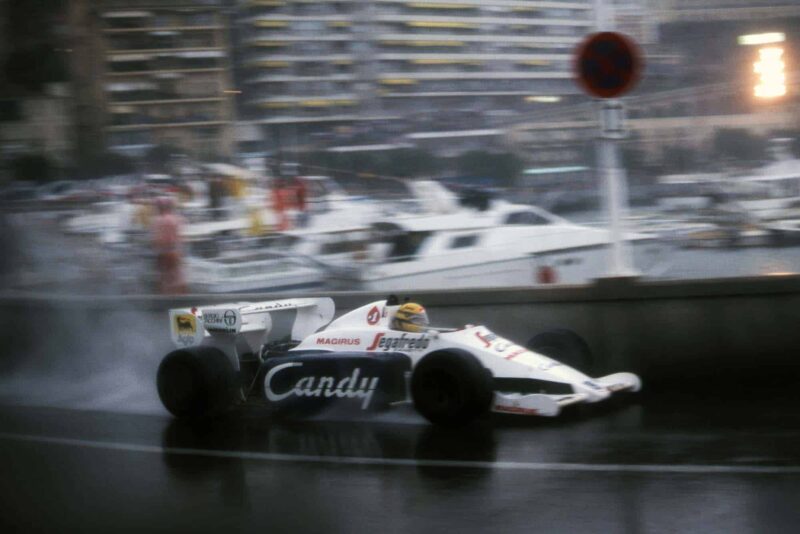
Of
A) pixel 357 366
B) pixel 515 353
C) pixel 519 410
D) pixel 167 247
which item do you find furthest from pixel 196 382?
pixel 167 247

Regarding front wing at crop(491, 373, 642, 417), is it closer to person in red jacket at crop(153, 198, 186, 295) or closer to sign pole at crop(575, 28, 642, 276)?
sign pole at crop(575, 28, 642, 276)

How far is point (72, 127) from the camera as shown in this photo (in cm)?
1516

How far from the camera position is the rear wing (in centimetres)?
976

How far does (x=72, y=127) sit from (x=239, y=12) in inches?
125

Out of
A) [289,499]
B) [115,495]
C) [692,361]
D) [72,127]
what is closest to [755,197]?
[692,361]

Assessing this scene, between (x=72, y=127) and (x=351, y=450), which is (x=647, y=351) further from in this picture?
(x=72, y=127)

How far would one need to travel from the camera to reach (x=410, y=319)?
8.84 metres

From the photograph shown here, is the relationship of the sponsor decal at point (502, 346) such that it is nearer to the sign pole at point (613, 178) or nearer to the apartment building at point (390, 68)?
the sign pole at point (613, 178)

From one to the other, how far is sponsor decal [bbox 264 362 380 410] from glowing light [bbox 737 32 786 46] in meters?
5.00

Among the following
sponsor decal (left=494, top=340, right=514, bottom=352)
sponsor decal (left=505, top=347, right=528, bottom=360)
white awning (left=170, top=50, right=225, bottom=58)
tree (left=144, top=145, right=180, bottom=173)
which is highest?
white awning (left=170, top=50, right=225, bottom=58)

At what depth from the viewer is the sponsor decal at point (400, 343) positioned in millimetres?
8641

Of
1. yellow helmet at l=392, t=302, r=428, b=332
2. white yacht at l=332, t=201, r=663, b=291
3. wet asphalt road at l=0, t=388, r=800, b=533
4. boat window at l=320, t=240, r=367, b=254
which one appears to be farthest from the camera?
boat window at l=320, t=240, r=367, b=254

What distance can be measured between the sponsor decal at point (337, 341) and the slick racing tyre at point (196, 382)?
89 centimetres

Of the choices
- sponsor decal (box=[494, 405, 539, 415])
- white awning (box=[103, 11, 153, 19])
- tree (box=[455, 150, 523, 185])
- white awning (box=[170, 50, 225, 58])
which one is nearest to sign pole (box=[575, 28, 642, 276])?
sponsor decal (box=[494, 405, 539, 415])
